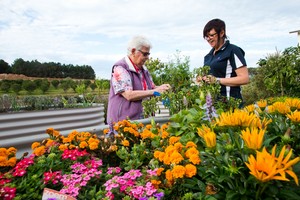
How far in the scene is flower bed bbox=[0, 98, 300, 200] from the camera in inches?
49.8

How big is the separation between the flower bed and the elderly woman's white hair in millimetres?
1097

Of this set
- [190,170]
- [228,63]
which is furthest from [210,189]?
[228,63]

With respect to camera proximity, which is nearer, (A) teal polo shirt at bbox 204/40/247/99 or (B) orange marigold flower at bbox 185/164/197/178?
(B) orange marigold flower at bbox 185/164/197/178

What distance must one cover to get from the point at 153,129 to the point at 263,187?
1.05 m

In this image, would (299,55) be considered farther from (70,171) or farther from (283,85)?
(70,171)

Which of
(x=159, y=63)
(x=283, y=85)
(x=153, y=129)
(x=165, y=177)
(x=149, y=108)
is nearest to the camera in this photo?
(x=165, y=177)

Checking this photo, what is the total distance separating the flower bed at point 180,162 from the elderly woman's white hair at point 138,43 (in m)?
1.10

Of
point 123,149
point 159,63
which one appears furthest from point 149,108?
point 123,149

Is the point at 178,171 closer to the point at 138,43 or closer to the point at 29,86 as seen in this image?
the point at 138,43

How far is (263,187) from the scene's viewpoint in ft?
3.97

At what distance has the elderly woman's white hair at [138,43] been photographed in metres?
3.09

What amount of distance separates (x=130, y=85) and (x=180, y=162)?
1533mm

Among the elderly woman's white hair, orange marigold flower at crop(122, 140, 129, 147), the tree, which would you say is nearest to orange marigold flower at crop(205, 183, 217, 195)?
orange marigold flower at crop(122, 140, 129, 147)

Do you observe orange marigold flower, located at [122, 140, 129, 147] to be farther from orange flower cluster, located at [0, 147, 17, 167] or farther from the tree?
the tree
